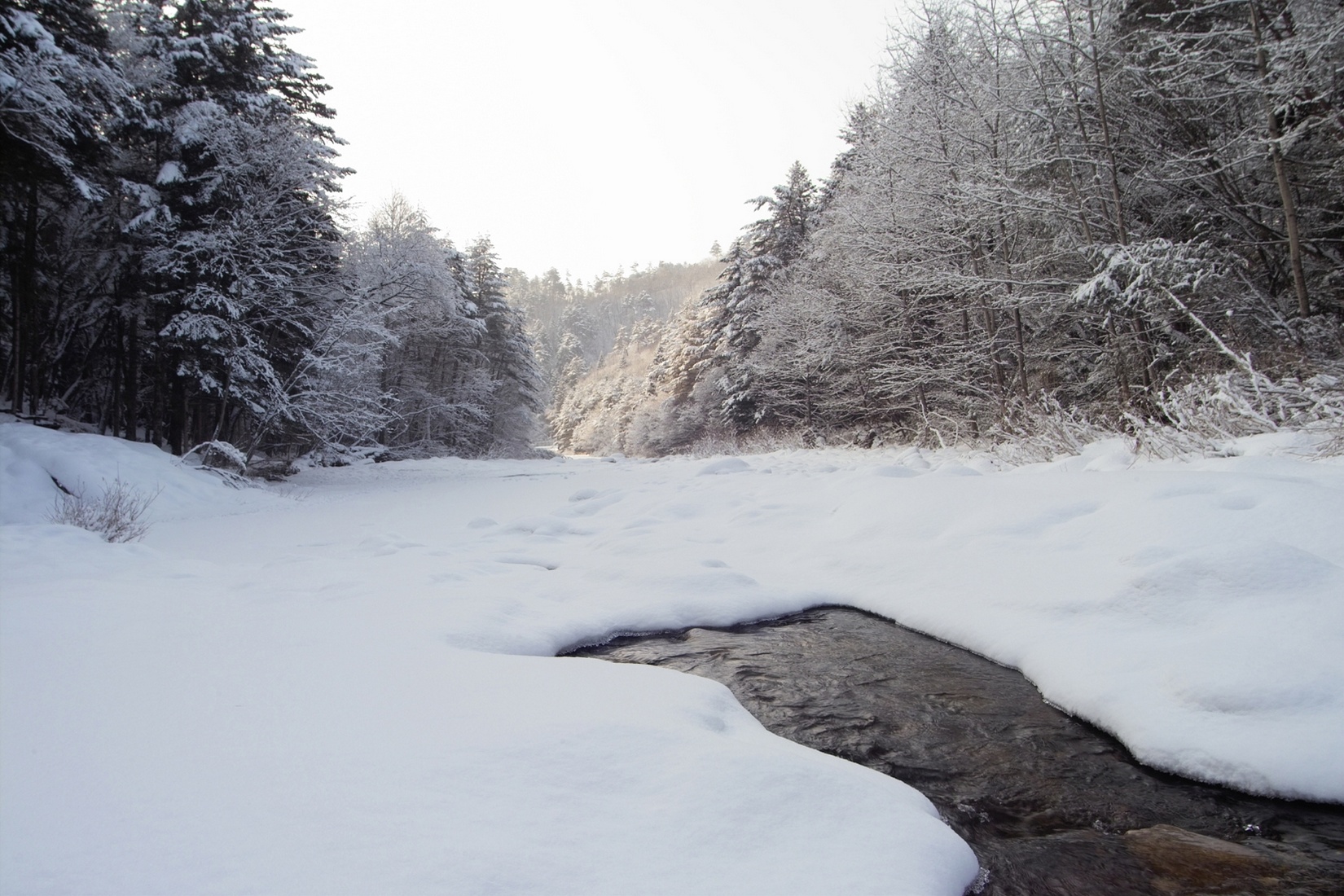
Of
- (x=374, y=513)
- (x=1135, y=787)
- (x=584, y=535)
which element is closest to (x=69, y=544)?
(x=584, y=535)

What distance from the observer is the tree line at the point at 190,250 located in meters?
11.1

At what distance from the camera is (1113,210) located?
8.88 metres

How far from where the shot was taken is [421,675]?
2.35 metres

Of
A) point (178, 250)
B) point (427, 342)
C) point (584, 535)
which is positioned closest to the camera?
point (584, 535)

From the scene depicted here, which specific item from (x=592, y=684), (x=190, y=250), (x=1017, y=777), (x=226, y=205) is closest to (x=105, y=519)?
(x=592, y=684)

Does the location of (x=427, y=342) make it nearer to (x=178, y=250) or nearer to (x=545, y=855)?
(x=178, y=250)

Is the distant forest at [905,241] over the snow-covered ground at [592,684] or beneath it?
over

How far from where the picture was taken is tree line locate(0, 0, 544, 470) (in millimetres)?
11070

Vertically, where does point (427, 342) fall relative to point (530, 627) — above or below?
above

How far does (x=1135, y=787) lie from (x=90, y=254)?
1765 cm

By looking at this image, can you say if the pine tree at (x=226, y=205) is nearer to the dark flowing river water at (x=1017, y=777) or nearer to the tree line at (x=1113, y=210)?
the tree line at (x=1113, y=210)

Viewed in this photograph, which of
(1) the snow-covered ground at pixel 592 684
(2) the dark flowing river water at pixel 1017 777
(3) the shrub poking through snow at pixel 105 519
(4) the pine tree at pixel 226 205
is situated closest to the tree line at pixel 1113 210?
(1) the snow-covered ground at pixel 592 684

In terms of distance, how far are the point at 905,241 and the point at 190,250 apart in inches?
515

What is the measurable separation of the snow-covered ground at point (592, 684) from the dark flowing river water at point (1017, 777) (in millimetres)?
145
